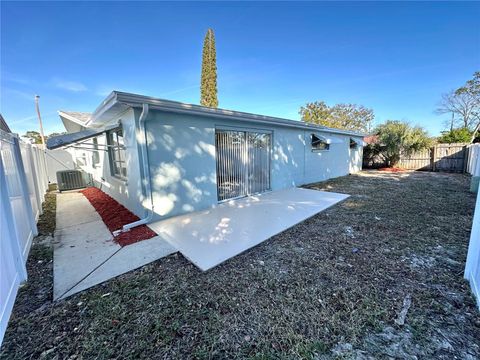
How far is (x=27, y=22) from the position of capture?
517 centimetres

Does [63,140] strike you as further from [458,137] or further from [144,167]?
[458,137]

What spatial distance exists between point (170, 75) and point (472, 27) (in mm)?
12855

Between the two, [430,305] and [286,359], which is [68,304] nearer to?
[286,359]

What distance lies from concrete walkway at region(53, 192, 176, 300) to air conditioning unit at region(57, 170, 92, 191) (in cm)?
533

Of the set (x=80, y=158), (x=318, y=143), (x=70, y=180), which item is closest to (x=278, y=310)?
(x=318, y=143)

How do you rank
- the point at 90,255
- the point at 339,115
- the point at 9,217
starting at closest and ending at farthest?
the point at 9,217, the point at 90,255, the point at 339,115

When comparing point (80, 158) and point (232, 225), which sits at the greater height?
point (80, 158)

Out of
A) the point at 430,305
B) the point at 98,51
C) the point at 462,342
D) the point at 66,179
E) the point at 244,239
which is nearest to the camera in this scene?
the point at 462,342

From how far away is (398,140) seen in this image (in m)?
13.8

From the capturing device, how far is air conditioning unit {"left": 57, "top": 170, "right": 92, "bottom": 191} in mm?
8828

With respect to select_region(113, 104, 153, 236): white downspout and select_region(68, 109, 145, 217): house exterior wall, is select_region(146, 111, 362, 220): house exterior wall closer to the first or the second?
select_region(113, 104, 153, 236): white downspout

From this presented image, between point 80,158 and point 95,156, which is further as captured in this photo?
point 80,158

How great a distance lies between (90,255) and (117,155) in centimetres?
401

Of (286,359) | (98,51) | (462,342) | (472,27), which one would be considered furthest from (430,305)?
(472,27)
